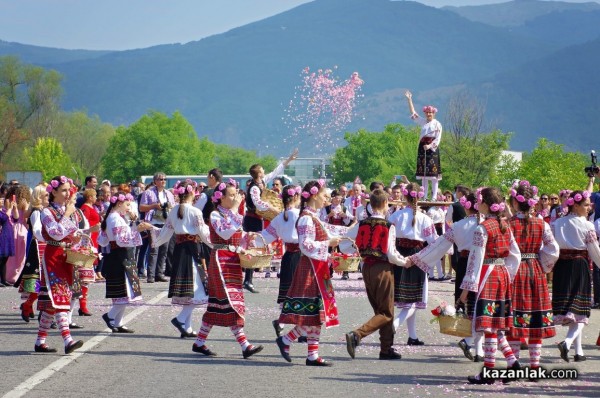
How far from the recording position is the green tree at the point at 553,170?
5484cm

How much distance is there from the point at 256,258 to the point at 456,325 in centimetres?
296

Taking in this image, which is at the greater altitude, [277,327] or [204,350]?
[277,327]

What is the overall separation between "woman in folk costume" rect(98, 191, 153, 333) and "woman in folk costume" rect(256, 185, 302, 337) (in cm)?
178

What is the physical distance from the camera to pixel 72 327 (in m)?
14.0

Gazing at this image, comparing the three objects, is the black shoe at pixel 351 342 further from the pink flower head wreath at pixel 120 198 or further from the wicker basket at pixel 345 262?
the pink flower head wreath at pixel 120 198

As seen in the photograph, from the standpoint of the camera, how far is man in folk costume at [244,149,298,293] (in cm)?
1869

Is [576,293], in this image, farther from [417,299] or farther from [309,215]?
[309,215]

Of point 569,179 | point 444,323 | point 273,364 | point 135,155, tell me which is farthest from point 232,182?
point 135,155

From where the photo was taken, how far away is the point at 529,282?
426 inches

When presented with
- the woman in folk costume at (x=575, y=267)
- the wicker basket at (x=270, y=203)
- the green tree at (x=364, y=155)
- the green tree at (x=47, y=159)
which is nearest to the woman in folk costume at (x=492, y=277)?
the woman in folk costume at (x=575, y=267)

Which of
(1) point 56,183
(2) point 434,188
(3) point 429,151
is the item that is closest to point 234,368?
(1) point 56,183

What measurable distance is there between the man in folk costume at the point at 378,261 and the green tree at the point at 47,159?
94.1 m

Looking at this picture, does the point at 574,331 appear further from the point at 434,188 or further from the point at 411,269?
the point at 434,188

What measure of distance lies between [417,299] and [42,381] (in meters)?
4.83
